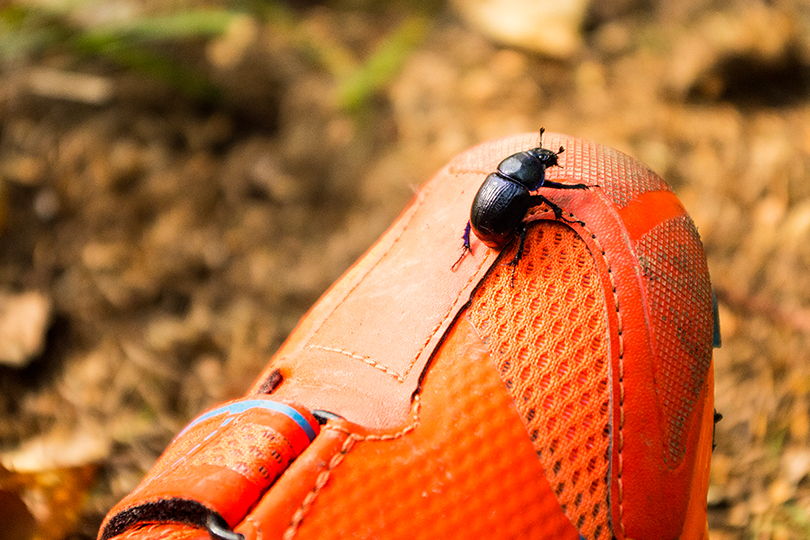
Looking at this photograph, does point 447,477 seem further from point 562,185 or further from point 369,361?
point 562,185

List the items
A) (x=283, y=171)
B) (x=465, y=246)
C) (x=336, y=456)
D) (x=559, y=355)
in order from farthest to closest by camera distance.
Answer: (x=283, y=171) → (x=465, y=246) → (x=559, y=355) → (x=336, y=456)

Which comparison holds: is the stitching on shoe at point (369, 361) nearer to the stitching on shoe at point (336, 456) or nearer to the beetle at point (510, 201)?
the stitching on shoe at point (336, 456)

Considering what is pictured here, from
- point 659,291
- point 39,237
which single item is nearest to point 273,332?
point 39,237

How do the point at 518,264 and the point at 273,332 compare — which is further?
the point at 273,332

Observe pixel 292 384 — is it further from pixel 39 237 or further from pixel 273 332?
pixel 39 237

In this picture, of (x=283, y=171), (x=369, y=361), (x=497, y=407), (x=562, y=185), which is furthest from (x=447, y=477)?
(x=283, y=171)

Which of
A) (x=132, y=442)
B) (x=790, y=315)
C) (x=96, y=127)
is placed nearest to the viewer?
(x=132, y=442)

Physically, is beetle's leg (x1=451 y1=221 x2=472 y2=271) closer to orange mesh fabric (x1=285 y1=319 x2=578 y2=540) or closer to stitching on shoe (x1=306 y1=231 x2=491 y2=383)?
stitching on shoe (x1=306 y1=231 x2=491 y2=383)

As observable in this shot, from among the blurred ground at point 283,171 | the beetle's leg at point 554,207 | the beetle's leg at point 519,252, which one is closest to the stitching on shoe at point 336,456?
the beetle's leg at point 519,252
